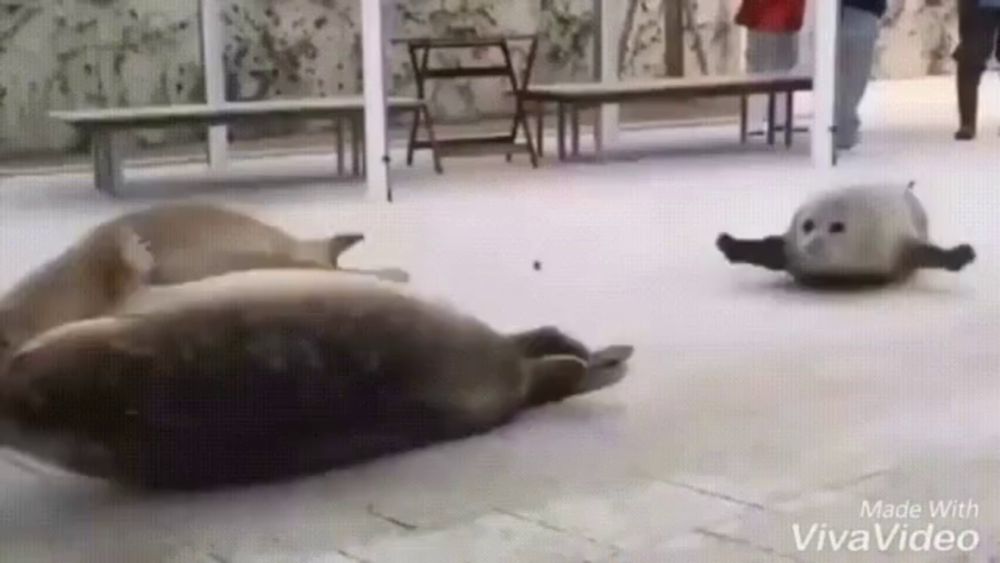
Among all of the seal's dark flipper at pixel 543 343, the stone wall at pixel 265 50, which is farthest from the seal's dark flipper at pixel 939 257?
the stone wall at pixel 265 50

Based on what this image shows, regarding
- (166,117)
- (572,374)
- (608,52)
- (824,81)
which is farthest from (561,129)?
(572,374)

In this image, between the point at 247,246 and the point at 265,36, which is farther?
the point at 265,36

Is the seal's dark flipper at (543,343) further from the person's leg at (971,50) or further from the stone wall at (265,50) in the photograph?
the stone wall at (265,50)

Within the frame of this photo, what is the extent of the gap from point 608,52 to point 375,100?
1954mm

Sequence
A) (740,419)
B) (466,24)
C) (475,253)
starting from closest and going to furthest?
(740,419)
(475,253)
(466,24)

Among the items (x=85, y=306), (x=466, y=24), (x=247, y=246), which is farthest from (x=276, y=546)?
(x=466, y=24)

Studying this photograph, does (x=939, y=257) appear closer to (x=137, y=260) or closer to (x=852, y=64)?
(x=137, y=260)

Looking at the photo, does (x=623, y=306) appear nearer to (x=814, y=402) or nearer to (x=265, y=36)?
(x=814, y=402)

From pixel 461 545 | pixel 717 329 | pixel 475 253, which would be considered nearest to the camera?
pixel 461 545

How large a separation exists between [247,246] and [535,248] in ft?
5.33

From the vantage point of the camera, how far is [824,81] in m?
5.79

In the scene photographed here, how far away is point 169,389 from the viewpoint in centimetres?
185

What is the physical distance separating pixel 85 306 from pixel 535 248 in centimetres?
198

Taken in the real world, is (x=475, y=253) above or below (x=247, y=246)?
below
